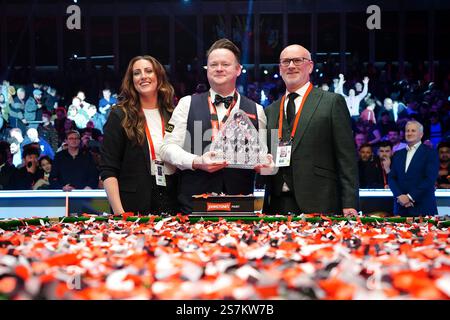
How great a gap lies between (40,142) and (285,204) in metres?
5.55

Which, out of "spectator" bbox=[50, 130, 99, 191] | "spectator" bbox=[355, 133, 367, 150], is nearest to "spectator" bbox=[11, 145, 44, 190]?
"spectator" bbox=[50, 130, 99, 191]

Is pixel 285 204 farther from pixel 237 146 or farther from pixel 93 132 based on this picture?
pixel 93 132

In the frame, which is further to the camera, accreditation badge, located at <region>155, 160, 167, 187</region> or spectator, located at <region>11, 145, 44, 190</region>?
spectator, located at <region>11, 145, 44, 190</region>

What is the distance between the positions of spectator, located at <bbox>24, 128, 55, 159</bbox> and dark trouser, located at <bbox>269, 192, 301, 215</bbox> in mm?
5118

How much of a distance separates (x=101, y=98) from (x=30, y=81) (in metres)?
1.21

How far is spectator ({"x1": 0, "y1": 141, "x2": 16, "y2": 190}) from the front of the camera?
263 inches

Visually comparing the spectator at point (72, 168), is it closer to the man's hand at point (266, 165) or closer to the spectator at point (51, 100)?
the spectator at point (51, 100)

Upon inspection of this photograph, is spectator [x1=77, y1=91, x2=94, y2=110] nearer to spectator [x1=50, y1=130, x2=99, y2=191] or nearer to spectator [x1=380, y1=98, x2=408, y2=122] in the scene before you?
spectator [x1=50, y1=130, x2=99, y2=191]

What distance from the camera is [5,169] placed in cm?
697

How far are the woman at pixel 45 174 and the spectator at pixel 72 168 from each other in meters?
0.44

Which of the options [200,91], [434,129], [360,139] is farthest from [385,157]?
[200,91]

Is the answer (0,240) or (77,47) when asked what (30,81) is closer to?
(77,47)

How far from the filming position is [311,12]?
854cm
